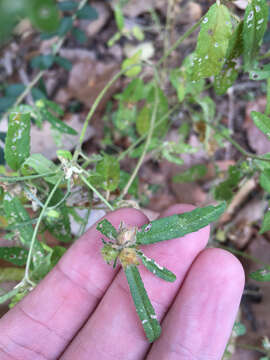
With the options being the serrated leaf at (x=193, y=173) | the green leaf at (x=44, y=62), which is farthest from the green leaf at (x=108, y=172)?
the green leaf at (x=44, y=62)

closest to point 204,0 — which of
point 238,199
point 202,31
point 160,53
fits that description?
point 160,53

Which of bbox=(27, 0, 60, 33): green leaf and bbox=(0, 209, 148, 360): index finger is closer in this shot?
bbox=(27, 0, 60, 33): green leaf

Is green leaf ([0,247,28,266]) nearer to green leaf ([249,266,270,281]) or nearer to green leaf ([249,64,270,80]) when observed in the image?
green leaf ([249,266,270,281])

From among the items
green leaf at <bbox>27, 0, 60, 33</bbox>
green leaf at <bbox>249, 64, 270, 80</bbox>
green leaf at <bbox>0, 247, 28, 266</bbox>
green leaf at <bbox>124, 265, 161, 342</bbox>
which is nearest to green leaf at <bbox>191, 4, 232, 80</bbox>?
green leaf at <bbox>249, 64, 270, 80</bbox>

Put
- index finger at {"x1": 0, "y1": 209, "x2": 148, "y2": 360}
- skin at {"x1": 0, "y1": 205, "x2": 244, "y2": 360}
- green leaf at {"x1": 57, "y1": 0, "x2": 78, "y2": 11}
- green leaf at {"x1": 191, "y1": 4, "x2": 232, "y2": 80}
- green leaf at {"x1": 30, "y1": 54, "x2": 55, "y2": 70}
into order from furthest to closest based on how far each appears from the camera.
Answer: green leaf at {"x1": 30, "y1": 54, "x2": 55, "y2": 70}
green leaf at {"x1": 57, "y1": 0, "x2": 78, "y2": 11}
index finger at {"x1": 0, "y1": 209, "x2": 148, "y2": 360}
skin at {"x1": 0, "y1": 205, "x2": 244, "y2": 360}
green leaf at {"x1": 191, "y1": 4, "x2": 232, "y2": 80}

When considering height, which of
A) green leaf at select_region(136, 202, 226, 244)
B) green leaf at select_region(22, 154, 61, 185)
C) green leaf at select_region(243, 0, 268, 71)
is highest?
green leaf at select_region(243, 0, 268, 71)
